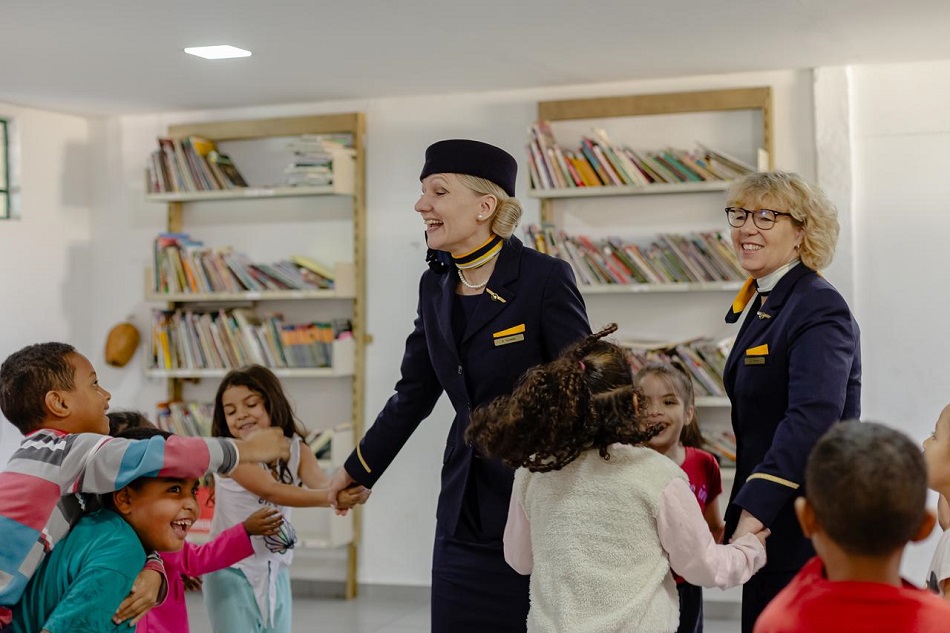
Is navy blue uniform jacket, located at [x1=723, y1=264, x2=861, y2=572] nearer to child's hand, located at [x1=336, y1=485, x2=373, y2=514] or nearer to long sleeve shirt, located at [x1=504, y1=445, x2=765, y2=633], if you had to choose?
long sleeve shirt, located at [x1=504, y1=445, x2=765, y2=633]

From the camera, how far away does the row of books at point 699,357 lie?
17.1ft

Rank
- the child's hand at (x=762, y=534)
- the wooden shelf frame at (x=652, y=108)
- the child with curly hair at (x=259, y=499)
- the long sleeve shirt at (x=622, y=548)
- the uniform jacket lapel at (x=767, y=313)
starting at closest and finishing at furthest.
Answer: the long sleeve shirt at (x=622, y=548) < the child's hand at (x=762, y=534) < the uniform jacket lapel at (x=767, y=313) < the child with curly hair at (x=259, y=499) < the wooden shelf frame at (x=652, y=108)

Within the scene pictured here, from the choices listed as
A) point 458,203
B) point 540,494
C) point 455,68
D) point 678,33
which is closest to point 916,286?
point 678,33

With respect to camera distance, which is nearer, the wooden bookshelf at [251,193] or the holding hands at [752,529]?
the holding hands at [752,529]

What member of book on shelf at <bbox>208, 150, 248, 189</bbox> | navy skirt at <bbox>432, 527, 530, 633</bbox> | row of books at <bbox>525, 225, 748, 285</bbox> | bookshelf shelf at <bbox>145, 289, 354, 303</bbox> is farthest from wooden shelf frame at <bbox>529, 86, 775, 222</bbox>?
navy skirt at <bbox>432, 527, 530, 633</bbox>

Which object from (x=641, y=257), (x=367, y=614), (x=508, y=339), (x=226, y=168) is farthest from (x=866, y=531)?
(x=226, y=168)

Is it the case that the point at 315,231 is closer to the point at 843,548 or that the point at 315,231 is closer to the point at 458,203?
the point at 458,203

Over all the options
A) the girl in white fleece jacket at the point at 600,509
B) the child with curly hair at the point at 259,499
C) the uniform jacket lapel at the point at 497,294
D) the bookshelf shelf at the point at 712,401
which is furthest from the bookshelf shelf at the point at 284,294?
the girl in white fleece jacket at the point at 600,509

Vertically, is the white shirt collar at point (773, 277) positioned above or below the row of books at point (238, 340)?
above

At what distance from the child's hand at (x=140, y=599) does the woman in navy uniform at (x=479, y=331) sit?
0.66 meters

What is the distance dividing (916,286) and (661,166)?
1.33 metres

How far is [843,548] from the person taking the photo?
1442mm

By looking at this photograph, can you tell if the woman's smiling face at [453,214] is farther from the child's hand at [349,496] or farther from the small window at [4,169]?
the small window at [4,169]

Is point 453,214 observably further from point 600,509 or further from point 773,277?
point 600,509
